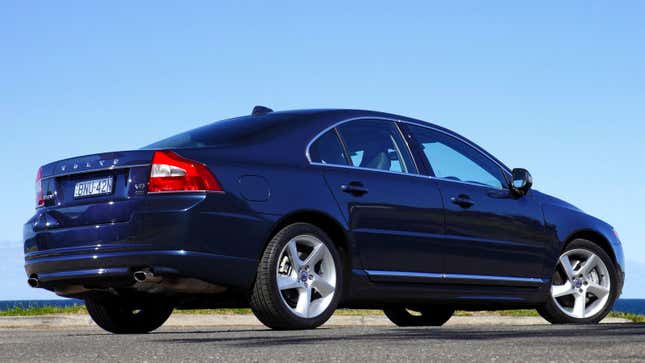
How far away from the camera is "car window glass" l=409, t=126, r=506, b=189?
8.37 metres

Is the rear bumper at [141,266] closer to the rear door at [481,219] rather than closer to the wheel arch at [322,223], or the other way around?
the wheel arch at [322,223]

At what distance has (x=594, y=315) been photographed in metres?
9.07

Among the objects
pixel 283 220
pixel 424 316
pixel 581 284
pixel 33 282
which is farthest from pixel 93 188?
pixel 581 284

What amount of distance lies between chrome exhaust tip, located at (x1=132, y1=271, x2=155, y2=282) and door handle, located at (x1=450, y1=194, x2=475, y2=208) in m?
2.56

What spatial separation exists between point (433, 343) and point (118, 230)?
8.07 feet

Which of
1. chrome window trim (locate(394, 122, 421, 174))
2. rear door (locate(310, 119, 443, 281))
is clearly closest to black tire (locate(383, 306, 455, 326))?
rear door (locate(310, 119, 443, 281))

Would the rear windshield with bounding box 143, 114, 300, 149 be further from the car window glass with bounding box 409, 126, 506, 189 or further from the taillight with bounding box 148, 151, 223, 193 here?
Answer: the car window glass with bounding box 409, 126, 506, 189

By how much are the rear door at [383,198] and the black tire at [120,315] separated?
64.2 inches

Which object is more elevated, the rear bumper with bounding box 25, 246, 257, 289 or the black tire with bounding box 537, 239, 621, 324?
the rear bumper with bounding box 25, 246, 257, 289

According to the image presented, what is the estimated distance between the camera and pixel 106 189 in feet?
22.9

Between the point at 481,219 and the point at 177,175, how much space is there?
269 centimetres

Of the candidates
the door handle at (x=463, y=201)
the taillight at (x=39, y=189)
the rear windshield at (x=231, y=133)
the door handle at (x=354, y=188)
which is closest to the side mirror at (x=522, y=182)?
the door handle at (x=463, y=201)

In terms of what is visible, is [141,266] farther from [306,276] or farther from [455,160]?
[455,160]

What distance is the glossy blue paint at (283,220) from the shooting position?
673 cm
